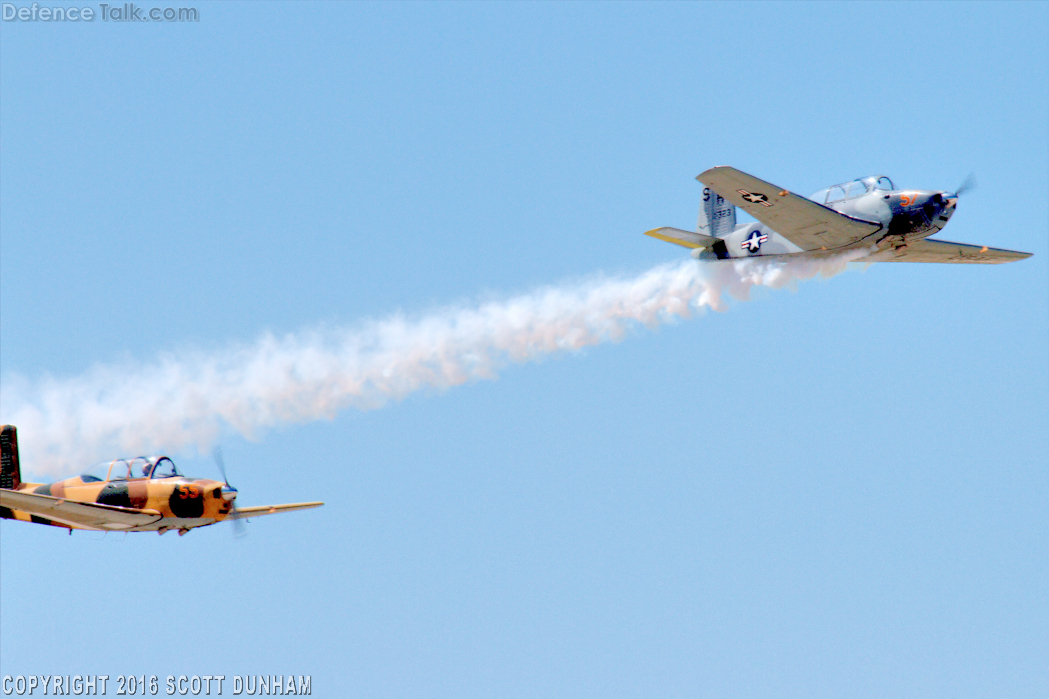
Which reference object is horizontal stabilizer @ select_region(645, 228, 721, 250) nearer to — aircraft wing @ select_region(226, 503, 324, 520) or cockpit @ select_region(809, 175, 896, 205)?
cockpit @ select_region(809, 175, 896, 205)

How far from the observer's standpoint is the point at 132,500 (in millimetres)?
26859

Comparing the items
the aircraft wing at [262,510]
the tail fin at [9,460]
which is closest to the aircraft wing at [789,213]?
the aircraft wing at [262,510]

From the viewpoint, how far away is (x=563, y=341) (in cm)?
3625

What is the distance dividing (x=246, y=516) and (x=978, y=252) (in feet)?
75.3

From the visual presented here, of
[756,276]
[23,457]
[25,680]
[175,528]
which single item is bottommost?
[25,680]

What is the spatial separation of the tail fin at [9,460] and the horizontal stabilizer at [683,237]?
1806 cm

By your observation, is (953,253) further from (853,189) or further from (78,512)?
(78,512)

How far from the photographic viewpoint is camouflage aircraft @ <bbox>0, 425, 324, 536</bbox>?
1043 inches

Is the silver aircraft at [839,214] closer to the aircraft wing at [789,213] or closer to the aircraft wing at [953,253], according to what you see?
the aircraft wing at [789,213]

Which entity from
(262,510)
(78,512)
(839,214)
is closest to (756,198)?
(839,214)

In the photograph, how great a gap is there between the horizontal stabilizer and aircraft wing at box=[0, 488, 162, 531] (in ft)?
51.4

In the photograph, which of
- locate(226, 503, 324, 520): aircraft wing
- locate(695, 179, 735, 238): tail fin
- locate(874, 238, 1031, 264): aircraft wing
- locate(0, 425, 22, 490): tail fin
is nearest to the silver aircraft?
locate(874, 238, 1031, 264): aircraft wing

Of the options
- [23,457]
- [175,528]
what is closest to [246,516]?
[175,528]

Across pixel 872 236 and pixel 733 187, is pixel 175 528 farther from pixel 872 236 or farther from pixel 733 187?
pixel 872 236
